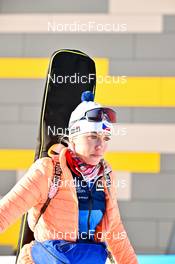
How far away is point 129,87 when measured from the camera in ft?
8.13

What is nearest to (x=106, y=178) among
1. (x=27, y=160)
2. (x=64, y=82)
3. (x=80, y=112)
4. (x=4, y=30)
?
(x=80, y=112)

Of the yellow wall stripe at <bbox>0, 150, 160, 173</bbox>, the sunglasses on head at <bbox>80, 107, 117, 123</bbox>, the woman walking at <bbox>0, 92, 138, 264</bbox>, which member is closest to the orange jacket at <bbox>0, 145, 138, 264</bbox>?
the woman walking at <bbox>0, 92, 138, 264</bbox>

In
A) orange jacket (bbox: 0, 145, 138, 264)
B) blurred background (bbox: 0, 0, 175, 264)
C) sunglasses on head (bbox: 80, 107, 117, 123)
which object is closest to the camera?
orange jacket (bbox: 0, 145, 138, 264)

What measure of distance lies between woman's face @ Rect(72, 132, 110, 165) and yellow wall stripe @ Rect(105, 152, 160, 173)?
3.39 ft

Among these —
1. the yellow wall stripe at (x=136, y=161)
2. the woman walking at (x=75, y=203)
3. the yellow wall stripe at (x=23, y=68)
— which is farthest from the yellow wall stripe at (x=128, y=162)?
the woman walking at (x=75, y=203)

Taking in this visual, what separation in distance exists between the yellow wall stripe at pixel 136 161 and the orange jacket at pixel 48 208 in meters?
1.02

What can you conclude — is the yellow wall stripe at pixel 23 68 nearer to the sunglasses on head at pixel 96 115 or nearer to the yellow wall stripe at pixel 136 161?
the yellow wall stripe at pixel 136 161

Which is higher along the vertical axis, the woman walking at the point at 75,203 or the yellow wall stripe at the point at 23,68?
the yellow wall stripe at the point at 23,68

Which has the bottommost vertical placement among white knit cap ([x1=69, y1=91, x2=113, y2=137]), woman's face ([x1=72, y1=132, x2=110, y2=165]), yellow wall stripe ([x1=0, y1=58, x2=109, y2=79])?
woman's face ([x1=72, y1=132, x2=110, y2=165])

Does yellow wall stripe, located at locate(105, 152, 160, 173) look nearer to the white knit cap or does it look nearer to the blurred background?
the blurred background

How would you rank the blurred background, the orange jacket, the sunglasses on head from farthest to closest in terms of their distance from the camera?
the blurred background, the sunglasses on head, the orange jacket

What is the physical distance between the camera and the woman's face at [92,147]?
1436mm

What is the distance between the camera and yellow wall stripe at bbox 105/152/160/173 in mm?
2479

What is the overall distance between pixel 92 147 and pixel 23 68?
117 centimetres
